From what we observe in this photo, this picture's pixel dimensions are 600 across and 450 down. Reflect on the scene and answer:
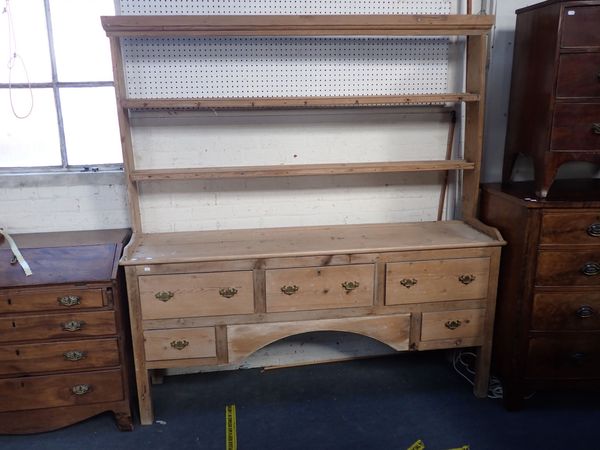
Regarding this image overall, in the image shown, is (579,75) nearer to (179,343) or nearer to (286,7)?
(286,7)

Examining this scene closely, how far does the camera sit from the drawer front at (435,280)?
214cm

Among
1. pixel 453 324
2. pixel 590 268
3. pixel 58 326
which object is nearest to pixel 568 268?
pixel 590 268

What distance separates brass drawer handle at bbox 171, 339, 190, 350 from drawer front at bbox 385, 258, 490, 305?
0.90 m

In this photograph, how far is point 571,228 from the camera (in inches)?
80.6

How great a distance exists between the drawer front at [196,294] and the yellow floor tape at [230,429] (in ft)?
1.77

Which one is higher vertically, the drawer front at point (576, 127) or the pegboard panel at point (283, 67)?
the pegboard panel at point (283, 67)

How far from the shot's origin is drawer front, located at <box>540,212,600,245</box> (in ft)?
6.66

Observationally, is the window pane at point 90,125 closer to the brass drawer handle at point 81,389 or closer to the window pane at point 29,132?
the window pane at point 29,132

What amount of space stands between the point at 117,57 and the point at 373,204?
1.41 metres

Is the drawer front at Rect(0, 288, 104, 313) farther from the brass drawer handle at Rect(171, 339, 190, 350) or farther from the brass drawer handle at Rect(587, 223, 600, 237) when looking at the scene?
the brass drawer handle at Rect(587, 223, 600, 237)

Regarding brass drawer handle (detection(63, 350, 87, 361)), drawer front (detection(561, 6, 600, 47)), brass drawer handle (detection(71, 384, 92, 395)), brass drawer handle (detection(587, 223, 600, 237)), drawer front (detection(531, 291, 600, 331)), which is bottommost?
brass drawer handle (detection(71, 384, 92, 395))

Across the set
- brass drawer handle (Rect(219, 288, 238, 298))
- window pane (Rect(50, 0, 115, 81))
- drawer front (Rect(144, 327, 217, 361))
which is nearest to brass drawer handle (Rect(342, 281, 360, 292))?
brass drawer handle (Rect(219, 288, 238, 298))

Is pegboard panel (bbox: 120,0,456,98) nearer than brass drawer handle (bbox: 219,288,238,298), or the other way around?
brass drawer handle (bbox: 219,288,238,298)

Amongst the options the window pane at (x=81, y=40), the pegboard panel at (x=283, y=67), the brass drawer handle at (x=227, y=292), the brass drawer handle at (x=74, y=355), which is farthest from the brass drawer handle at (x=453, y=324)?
the window pane at (x=81, y=40)
